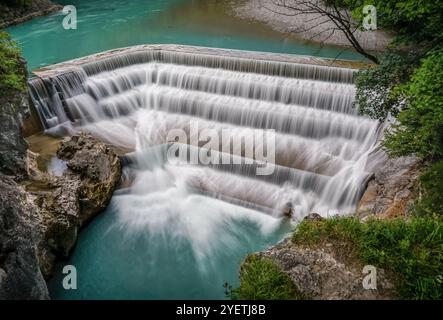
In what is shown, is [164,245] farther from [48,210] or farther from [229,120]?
[229,120]

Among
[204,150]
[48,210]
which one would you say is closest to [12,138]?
[48,210]

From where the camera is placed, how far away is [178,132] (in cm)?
1592

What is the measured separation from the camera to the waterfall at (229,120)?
1309 centimetres

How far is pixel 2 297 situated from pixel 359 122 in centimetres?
1222

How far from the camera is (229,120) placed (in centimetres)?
1612

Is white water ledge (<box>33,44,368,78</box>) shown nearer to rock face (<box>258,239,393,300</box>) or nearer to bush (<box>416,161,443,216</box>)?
bush (<box>416,161,443,216</box>)

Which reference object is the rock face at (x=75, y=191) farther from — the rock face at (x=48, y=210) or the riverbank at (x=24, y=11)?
the riverbank at (x=24, y=11)

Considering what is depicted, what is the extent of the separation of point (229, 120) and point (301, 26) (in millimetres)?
9517

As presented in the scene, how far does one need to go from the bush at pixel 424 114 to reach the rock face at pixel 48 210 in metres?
8.04

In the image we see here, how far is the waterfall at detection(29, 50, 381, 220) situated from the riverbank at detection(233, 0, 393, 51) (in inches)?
127

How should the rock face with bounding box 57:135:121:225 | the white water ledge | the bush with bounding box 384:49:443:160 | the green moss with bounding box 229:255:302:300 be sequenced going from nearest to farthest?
the green moss with bounding box 229:255:302:300 → the bush with bounding box 384:49:443:160 → the rock face with bounding box 57:135:121:225 → the white water ledge

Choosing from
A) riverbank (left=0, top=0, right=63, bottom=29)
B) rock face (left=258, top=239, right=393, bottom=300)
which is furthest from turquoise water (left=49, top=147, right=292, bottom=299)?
riverbank (left=0, top=0, right=63, bottom=29)

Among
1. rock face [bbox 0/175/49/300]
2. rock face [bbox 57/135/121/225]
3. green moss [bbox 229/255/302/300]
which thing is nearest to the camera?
green moss [bbox 229/255/302/300]

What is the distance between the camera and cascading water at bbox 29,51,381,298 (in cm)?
1121
